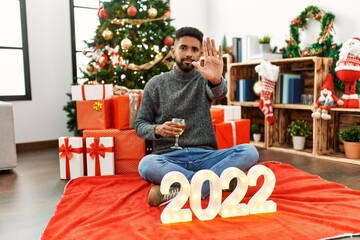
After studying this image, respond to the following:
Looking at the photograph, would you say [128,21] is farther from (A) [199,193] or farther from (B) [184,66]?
(A) [199,193]

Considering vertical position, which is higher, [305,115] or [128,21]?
[128,21]

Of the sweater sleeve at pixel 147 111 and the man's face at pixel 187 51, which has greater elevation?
the man's face at pixel 187 51

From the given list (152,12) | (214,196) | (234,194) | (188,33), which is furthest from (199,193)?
(152,12)

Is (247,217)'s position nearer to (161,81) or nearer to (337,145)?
(161,81)

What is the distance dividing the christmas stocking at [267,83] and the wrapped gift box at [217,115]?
79 centimetres

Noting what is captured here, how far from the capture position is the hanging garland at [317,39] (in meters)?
3.39

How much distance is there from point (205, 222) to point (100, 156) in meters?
1.18

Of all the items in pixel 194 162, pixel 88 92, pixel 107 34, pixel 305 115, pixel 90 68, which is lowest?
pixel 194 162

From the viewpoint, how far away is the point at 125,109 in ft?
8.89

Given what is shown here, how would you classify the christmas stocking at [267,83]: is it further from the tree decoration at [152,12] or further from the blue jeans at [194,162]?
the blue jeans at [194,162]

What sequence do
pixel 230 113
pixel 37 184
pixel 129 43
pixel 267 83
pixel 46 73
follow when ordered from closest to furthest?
pixel 37 184 → pixel 230 113 → pixel 129 43 → pixel 267 83 → pixel 46 73

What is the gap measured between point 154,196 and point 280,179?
0.96 metres

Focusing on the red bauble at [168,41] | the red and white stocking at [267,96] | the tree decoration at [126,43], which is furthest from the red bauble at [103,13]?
the red and white stocking at [267,96]

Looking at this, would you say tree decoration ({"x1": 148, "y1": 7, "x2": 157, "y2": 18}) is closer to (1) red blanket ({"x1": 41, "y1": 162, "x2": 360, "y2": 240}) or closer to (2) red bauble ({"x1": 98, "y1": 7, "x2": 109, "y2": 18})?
(2) red bauble ({"x1": 98, "y1": 7, "x2": 109, "y2": 18})
